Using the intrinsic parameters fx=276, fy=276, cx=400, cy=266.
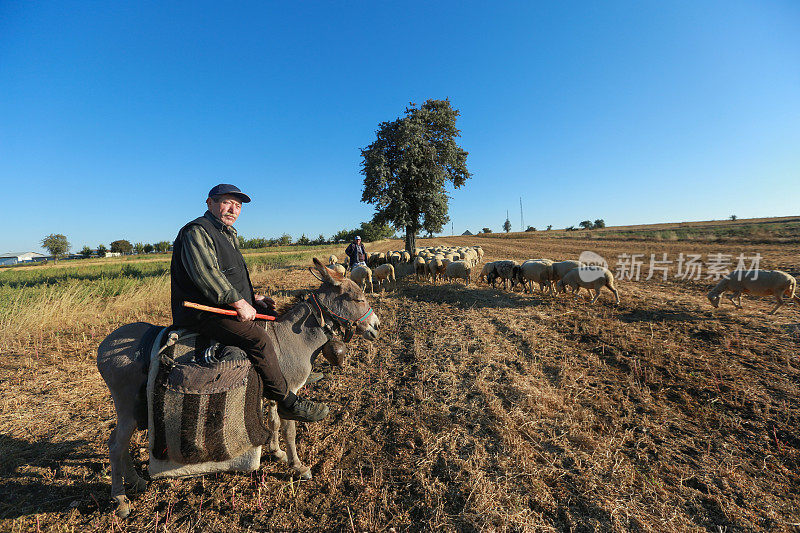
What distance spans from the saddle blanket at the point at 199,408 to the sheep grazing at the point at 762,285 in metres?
12.8

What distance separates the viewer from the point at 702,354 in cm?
573

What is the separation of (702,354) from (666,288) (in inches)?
321

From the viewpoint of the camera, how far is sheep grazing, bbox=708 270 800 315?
7.89 metres

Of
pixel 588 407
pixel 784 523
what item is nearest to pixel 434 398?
pixel 588 407

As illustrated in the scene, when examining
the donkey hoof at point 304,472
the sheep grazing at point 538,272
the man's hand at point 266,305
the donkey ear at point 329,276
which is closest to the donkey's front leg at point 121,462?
the man's hand at point 266,305

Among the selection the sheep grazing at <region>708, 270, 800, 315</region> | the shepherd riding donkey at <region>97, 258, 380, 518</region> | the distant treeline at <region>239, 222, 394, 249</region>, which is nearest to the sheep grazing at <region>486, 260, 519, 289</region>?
the sheep grazing at <region>708, 270, 800, 315</region>

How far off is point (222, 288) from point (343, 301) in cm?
121

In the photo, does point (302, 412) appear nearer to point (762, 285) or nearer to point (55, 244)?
point (762, 285)

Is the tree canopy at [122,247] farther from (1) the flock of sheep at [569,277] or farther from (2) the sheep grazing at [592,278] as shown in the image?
(2) the sheep grazing at [592,278]

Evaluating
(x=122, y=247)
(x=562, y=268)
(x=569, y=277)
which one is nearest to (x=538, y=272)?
(x=562, y=268)

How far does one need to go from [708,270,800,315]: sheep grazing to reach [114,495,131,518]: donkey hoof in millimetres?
13831

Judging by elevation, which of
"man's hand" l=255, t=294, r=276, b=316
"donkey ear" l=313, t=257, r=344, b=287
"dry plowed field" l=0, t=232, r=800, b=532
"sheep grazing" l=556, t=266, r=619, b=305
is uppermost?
"donkey ear" l=313, t=257, r=344, b=287

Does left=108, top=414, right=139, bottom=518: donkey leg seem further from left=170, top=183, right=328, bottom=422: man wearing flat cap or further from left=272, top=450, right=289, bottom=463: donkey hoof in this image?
left=272, top=450, right=289, bottom=463: donkey hoof

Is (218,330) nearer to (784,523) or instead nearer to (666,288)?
(784,523)
